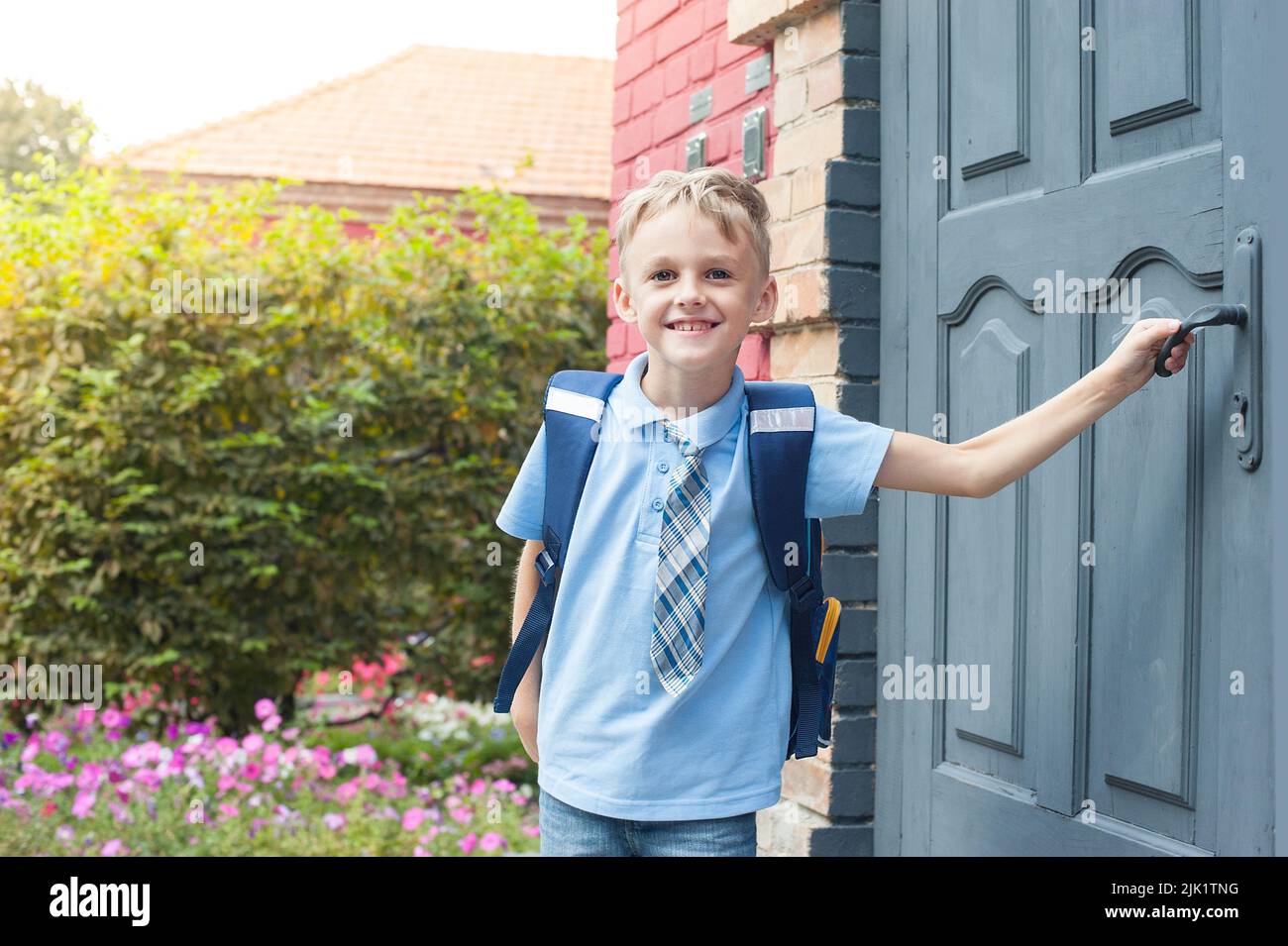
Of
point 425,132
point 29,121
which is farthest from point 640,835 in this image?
point 29,121

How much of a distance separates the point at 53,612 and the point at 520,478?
4276mm

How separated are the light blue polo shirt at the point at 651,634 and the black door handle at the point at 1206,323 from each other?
42 centimetres

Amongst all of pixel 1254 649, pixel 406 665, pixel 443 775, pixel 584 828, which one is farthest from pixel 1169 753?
pixel 406 665

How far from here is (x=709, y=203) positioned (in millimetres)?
1888

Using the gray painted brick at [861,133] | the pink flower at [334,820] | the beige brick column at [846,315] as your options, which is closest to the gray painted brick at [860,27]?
the beige brick column at [846,315]

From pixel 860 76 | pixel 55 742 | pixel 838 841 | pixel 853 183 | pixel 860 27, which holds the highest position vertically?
pixel 860 27

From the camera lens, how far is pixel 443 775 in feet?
19.8

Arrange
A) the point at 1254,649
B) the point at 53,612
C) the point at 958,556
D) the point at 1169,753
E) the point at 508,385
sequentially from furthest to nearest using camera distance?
the point at 508,385 < the point at 53,612 < the point at 958,556 < the point at 1169,753 < the point at 1254,649

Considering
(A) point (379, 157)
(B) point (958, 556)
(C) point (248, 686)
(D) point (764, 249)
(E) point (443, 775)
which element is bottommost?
(E) point (443, 775)

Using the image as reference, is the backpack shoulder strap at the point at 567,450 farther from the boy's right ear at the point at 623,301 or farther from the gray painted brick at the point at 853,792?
the gray painted brick at the point at 853,792

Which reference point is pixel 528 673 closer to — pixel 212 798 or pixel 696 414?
pixel 696 414

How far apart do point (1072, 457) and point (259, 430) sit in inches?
176

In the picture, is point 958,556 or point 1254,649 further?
point 958,556

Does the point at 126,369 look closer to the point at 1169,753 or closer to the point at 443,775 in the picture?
the point at 443,775
